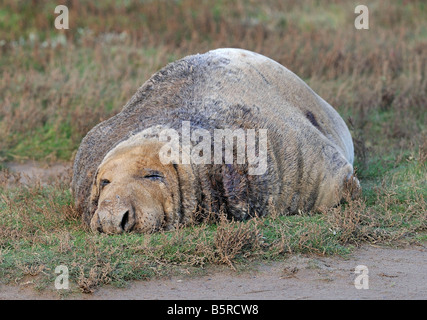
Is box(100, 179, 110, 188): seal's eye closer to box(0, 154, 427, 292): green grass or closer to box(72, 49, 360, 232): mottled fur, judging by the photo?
box(72, 49, 360, 232): mottled fur

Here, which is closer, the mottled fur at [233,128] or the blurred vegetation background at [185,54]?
the mottled fur at [233,128]

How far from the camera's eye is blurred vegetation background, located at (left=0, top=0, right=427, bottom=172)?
9.91m

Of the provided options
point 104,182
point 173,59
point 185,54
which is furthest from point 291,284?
point 185,54

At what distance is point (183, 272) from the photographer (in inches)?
202

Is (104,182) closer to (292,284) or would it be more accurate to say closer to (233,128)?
(233,128)

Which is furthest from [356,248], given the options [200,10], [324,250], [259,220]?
[200,10]

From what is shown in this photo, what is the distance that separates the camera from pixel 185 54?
12164 mm

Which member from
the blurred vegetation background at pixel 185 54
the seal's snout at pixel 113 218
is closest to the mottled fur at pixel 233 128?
the seal's snout at pixel 113 218

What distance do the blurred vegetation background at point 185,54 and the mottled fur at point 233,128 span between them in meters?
1.93

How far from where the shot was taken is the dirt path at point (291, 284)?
187 inches

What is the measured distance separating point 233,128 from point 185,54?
249 inches

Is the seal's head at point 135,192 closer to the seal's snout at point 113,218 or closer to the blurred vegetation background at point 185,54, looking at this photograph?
the seal's snout at point 113,218

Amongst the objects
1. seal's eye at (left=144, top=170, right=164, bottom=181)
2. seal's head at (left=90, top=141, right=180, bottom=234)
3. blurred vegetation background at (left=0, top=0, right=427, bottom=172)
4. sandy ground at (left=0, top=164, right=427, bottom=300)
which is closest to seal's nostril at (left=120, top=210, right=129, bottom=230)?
seal's head at (left=90, top=141, right=180, bottom=234)

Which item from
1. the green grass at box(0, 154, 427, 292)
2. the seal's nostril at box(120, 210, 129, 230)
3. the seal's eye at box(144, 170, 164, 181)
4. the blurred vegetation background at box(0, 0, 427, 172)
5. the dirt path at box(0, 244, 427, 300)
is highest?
the blurred vegetation background at box(0, 0, 427, 172)
